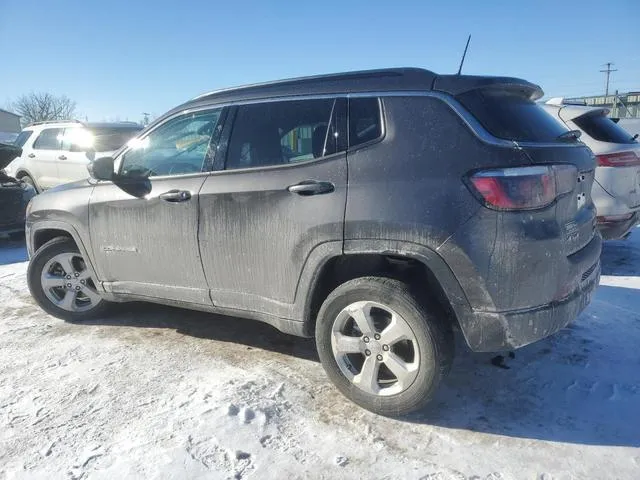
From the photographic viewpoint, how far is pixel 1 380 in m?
3.29

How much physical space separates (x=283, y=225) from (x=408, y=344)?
0.99 m

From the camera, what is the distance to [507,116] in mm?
2697

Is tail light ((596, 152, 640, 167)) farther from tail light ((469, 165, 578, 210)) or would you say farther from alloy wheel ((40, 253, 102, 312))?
alloy wheel ((40, 253, 102, 312))

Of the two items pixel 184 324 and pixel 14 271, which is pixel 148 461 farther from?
pixel 14 271

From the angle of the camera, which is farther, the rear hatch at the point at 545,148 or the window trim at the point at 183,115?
the window trim at the point at 183,115

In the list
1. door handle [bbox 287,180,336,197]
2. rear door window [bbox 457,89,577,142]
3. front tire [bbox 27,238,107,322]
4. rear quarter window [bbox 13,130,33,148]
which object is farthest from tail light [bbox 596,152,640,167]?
rear quarter window [bbox 13,130,33,148]

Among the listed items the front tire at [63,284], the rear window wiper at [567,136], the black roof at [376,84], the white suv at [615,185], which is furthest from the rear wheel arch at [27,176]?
the rear window wiper at [567,136]

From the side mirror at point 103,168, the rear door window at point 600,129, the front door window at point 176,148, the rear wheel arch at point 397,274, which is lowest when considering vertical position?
the rear wheel arch at point 397,274

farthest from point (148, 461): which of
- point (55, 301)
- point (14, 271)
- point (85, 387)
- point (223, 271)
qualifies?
point (14, 271)

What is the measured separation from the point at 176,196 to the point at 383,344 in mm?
1696

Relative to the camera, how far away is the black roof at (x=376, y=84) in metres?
2.71

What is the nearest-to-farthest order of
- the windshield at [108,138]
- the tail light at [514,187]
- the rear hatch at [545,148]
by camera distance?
the tail light at [514,187] → the rear hatch at [545,148] → the windshield at [108,138]

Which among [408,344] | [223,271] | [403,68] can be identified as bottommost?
[408,344]

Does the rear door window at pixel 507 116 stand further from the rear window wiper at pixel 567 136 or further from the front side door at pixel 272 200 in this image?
the front side door at pixel 272 200
